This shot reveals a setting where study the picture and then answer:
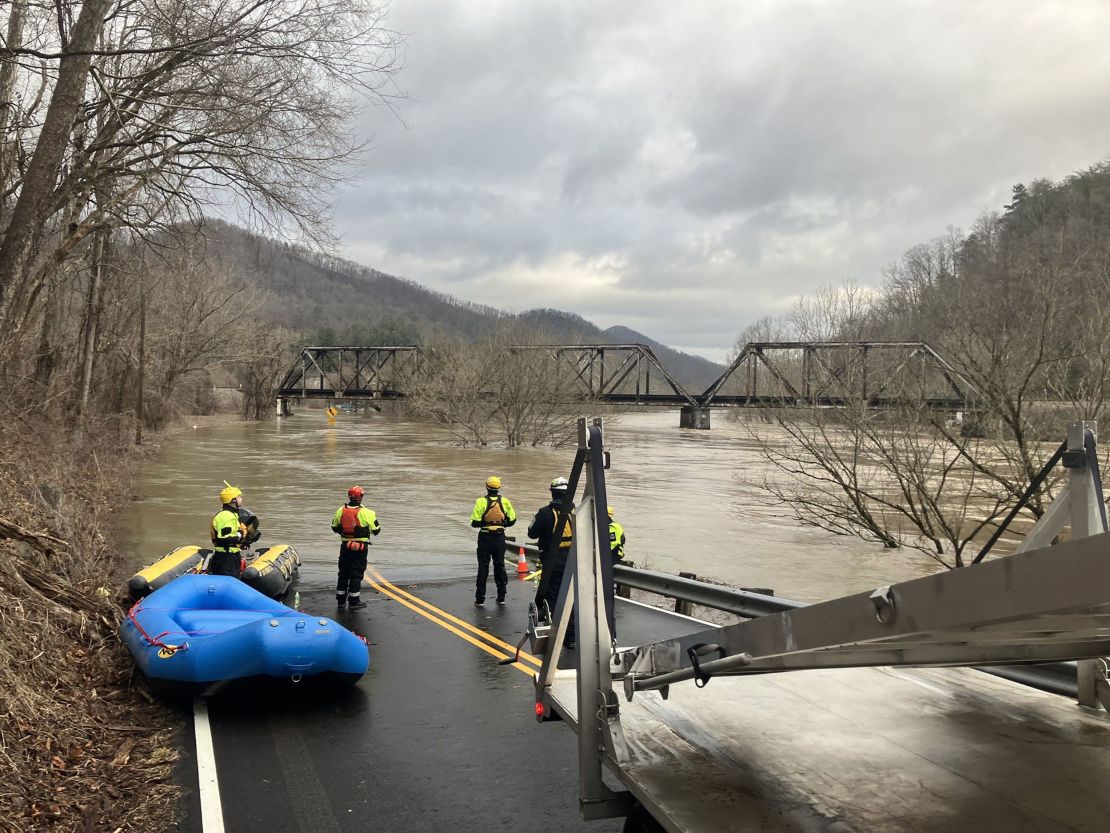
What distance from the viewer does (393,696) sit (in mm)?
7379

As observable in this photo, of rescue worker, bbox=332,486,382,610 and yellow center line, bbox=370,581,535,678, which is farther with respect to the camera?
rescue worker, bbox=332,486,382,610

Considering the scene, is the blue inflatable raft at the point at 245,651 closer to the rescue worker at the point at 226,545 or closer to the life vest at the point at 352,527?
the rescue worker at the point at 226,545

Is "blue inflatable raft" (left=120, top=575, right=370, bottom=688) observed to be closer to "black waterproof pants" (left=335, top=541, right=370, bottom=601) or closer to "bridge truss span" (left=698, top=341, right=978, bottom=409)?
"black waterproof pants" (left=335, top=541, right=370, bottom=601)

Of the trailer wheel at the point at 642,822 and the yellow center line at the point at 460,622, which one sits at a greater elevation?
the trailer wheel at the point at 642,822

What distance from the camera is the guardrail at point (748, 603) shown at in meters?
3.97

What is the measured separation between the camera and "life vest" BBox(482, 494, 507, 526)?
36.7 ft

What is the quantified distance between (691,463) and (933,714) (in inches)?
1621

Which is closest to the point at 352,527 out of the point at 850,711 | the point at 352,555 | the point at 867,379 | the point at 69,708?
the point at 352,555

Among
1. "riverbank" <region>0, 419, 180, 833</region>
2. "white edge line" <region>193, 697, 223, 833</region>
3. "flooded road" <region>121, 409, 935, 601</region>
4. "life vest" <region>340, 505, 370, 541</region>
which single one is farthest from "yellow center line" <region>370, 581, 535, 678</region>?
"riverbank" <region>0, 419, 180, 833</region>

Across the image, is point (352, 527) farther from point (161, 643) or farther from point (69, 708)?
point (69, 708)

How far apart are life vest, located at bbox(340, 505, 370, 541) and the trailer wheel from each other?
808 cm

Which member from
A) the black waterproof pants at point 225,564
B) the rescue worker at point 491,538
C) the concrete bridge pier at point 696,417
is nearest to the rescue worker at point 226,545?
the black waterproof pants at point 225,564

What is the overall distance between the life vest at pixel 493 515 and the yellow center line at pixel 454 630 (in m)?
1.42

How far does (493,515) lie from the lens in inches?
443
